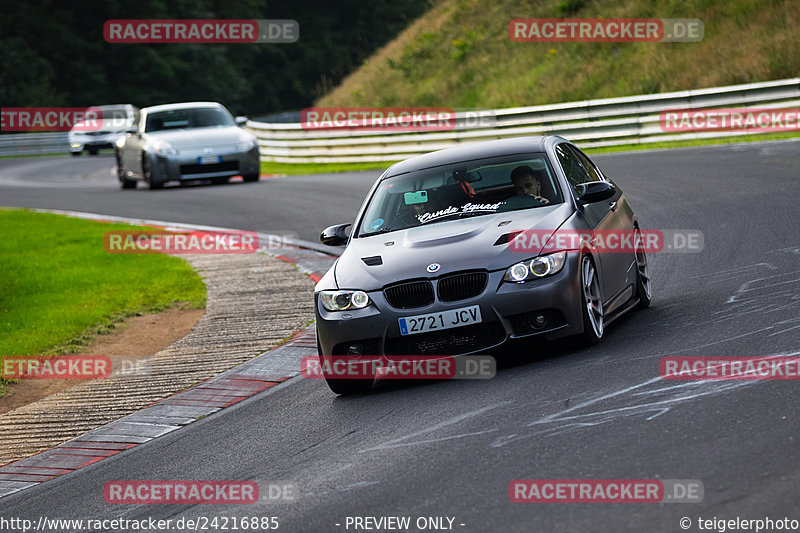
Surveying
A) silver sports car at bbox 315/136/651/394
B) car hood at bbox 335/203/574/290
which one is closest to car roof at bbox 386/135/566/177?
silver sports car at bbox 315/136/651/394

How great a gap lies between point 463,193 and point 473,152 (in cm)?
48

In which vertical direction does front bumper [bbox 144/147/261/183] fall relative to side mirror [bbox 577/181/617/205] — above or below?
below

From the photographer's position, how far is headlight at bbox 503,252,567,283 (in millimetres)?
7578

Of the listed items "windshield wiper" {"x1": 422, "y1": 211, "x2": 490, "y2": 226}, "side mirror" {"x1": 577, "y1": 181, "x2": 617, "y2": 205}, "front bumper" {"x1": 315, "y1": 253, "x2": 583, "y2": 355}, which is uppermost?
"side mirror" {"x1": 577, "y1": 181, "x2": 617, "y2": 205}

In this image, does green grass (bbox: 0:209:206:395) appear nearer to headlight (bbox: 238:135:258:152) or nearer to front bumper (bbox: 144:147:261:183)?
front bumper (bbox: 144:147:261:183)

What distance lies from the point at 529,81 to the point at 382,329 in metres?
26.5

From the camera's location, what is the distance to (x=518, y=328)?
7.62m

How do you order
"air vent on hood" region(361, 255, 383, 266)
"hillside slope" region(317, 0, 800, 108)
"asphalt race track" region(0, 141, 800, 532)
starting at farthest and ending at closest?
1. "hillside slope" region(317, 0, 800, 108)
2. "air vent on hood" region(361, 255, 383, 266)
3. "asphalt race track" region(0, 141, 800, 532)

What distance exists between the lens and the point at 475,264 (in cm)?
763

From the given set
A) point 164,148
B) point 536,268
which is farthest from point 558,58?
point 536,268

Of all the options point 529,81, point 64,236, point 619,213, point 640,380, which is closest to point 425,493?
point 640,380

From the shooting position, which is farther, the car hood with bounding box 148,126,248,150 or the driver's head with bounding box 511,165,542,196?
the car hood with bounding box 148,126,248,150

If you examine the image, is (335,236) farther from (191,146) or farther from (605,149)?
(605,149)

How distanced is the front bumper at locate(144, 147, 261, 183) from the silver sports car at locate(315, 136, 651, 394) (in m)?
15.3
